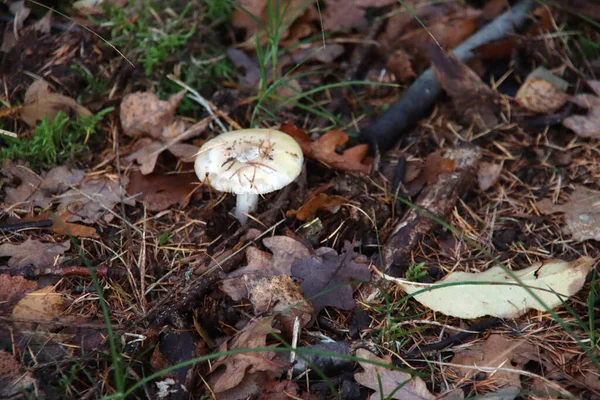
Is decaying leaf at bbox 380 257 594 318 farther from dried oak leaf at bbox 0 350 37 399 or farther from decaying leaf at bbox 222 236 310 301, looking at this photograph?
dried oak leaf at bbox 0 350 37 399

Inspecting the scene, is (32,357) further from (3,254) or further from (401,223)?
(401,223)

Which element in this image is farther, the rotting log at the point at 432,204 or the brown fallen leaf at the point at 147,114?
the brown fallen leaf at the point at 147,114

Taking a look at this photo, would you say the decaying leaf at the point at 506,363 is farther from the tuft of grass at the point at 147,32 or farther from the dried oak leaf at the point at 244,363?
the tuft of grass at the point at 147,32

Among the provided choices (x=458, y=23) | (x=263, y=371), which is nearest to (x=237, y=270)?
Result: (x=263, y=371)

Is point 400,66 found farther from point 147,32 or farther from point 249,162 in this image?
point 147,32

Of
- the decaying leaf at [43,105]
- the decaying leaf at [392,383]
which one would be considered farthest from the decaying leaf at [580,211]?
the decaying leaf at [43,105]
